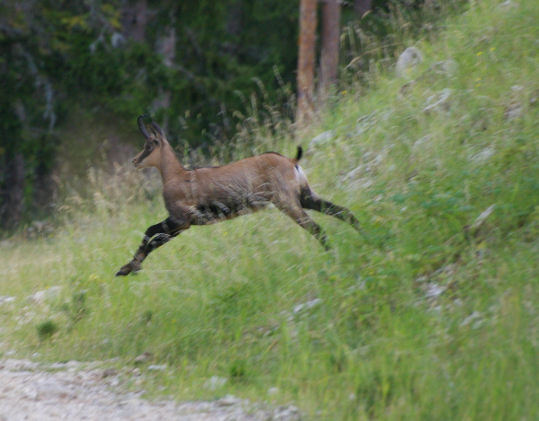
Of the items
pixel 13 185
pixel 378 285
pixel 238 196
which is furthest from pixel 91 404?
pixel 13 185

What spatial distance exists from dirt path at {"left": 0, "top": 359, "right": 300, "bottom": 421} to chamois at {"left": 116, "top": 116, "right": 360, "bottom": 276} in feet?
5.72

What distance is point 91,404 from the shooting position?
5.04 metres

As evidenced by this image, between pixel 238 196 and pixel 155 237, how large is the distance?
909 mm

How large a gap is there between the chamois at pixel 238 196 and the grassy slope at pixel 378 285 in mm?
246

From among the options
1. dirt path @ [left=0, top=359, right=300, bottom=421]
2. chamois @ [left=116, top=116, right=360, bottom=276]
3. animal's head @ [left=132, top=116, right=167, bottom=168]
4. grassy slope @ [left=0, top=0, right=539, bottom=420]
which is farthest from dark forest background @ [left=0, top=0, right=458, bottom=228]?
dirt path @ [left=0, top=359, right=300, bottom=421]

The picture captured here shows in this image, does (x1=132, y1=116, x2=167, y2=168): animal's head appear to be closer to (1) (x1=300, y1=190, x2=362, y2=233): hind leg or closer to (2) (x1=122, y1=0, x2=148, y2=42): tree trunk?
(1) (x1=300, y1=190, x2=362, y2=233): hind leg

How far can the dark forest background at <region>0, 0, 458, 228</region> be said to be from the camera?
1705cm

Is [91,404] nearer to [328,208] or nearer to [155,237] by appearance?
[155,237]

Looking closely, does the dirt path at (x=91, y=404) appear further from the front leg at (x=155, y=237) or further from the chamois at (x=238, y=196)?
the chamois at (x=238, y=196)

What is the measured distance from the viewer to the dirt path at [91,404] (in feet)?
15.2

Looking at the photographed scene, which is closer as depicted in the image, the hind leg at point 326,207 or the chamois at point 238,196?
the hind leg at point 326,207

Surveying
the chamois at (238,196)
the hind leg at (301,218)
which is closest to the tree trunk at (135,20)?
the chamois at (238,196)

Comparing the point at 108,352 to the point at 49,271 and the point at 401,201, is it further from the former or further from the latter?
the point at 49,271

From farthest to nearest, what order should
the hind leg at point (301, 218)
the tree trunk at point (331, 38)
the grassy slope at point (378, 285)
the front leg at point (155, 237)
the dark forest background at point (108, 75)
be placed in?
the dark forest background at point (108, 75), the tree trunk at point (331, 38), the front leg at point (155, 237), the hind leg at point (301, 218), the grassy slope at point (378, 285)
